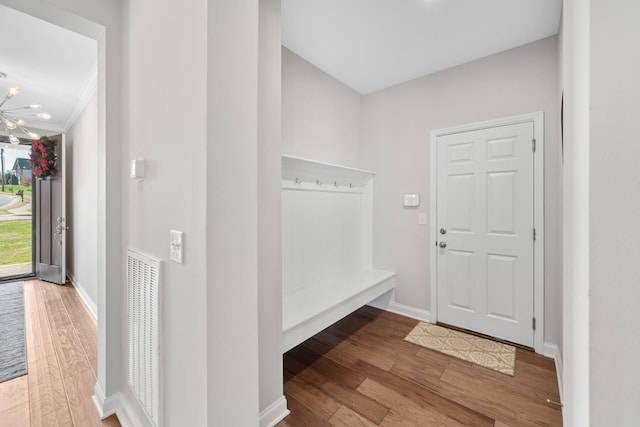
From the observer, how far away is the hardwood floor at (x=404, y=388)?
1621 mm

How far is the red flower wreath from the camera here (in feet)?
13.3

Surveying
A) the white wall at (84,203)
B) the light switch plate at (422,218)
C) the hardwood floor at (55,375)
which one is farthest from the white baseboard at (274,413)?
the white wall at (84,203)

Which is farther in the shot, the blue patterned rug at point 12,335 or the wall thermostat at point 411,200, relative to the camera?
the wall thermostat at point 411,200

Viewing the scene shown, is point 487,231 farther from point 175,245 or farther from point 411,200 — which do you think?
point 175,245

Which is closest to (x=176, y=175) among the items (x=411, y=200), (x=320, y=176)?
(x=320, y=176)

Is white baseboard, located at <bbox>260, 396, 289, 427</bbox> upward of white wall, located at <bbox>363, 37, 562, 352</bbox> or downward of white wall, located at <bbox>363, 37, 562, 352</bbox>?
downward

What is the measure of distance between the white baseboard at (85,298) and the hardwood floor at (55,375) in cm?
6

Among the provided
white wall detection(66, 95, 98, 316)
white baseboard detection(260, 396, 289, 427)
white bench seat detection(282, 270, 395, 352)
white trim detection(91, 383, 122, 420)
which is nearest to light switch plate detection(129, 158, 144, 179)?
white bench seat detection(282, 270, 395, 352)

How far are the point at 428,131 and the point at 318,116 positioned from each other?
121 centimetres

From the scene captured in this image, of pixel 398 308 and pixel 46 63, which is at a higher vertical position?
pixel 46 63

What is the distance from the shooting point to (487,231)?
259 cm

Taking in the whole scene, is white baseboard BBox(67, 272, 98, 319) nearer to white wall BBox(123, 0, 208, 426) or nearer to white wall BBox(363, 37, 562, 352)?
white wall BBox(123, 0, 208, 426)

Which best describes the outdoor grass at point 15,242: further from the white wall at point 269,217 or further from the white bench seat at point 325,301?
the white wall at point 269,217

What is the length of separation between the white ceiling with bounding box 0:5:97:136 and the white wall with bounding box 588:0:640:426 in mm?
3148
